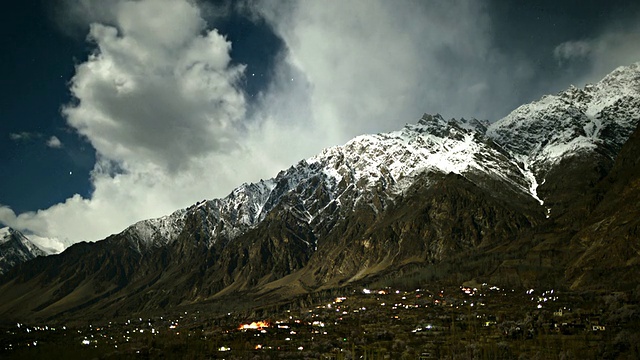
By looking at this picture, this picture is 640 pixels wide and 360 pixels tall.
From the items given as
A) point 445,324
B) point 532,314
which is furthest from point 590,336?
point 445,324

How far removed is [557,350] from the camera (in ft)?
345

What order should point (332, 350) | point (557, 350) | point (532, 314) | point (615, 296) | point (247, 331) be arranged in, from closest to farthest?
point (557, 350)
point (332, 350)
point (532, 314)
point (615, 296)
point (247, 331)

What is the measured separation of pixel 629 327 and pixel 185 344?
5240 inches

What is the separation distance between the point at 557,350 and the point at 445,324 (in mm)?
65238

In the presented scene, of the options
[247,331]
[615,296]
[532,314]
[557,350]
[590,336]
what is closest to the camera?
[557,350]

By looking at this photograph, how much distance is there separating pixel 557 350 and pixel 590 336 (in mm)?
15320

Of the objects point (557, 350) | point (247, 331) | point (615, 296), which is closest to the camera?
point (557, 350)

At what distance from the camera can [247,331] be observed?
197625 mm

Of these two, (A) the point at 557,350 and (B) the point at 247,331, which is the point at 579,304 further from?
(B) the point at 247,331

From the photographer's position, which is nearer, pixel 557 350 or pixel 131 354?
pixel 557 350

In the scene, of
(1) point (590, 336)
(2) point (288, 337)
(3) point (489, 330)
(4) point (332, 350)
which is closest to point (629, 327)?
(1) point (590, 336)

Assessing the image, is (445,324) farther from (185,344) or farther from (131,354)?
(131,354)

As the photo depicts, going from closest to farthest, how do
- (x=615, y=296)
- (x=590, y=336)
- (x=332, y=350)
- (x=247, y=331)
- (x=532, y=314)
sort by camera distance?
(x=590, y=336)
(x=332, y=350)
(x=532, y=314)
(x=615, y=296)
(x=247, y=331)

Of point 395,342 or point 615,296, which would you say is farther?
point 615,296
